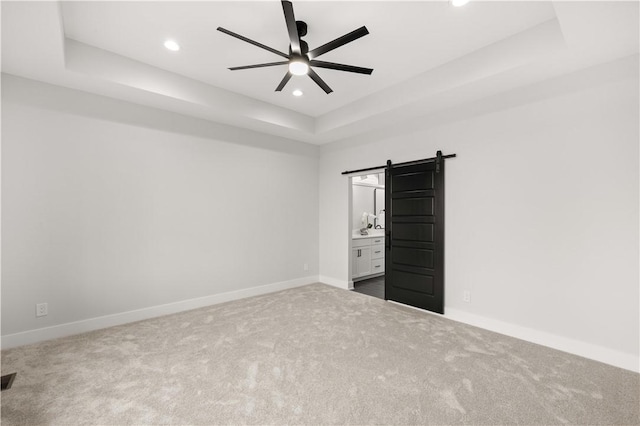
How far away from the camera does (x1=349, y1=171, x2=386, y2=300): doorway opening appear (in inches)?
209

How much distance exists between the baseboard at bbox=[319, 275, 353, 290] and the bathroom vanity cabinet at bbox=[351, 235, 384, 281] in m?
0.29

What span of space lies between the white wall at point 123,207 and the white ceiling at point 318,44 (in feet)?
1.25

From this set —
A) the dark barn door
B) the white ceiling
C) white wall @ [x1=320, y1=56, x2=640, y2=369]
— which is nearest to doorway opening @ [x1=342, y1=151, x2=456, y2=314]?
the dark barn door

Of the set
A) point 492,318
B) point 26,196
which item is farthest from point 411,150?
point 26,196

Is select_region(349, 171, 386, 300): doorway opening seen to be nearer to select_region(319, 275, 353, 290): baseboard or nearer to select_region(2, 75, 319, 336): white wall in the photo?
select_region(319, 275, 353, 290): baseboard

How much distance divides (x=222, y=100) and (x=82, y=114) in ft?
5.01

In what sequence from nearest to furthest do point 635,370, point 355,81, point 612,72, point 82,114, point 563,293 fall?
point 635,370 → point 612,72 → point 563,293 → point 82,114 → point 355,81

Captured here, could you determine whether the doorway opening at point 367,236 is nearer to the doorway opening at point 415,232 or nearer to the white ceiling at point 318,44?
the doorway opening at point 415,232

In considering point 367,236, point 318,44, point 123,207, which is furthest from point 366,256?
point 123,207

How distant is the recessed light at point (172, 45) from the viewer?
2699mm

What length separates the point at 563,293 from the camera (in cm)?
277

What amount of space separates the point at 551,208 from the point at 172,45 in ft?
13.5

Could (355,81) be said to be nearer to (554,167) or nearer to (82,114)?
(554,167)

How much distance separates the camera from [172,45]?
2742mm
